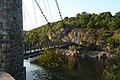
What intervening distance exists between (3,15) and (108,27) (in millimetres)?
72467

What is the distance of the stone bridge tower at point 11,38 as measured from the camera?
10.6m

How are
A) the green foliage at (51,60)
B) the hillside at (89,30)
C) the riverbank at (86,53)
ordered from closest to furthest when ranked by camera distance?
1. the green foliage at (51,60)
2. the riverbank at (86,53)
3. the hillside at (89,30)

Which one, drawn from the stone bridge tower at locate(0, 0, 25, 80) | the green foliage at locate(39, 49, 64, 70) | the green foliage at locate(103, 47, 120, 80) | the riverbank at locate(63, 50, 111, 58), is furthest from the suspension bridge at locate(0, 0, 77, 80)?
the riverbank at locate(63, 50, 111, 58)

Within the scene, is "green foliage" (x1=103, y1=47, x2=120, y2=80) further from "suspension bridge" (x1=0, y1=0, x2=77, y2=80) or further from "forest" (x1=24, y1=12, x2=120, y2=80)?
"forest" (x1=24, y1=12, x2=120, y2=80)

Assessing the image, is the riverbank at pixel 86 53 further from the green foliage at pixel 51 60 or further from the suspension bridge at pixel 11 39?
the suspension bridge at pixel 11 39

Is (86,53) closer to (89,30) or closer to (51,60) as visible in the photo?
(89,30)

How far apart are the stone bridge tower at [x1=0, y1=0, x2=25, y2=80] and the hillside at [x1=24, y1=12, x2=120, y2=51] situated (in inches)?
2396

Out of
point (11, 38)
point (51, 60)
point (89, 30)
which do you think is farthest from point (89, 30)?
point (11, 38)

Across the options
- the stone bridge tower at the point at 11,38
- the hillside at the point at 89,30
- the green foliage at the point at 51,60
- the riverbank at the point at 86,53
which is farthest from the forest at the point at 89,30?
the stone bridge tower at the point at 11,38

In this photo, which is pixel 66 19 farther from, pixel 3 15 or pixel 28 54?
pixel 3 15

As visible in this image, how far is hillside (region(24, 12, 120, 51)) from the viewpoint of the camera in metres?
76.4

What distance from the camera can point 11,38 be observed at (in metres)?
11.2

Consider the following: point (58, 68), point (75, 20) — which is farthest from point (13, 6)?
point (75, 20)

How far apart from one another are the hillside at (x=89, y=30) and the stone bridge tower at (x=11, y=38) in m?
60.8
